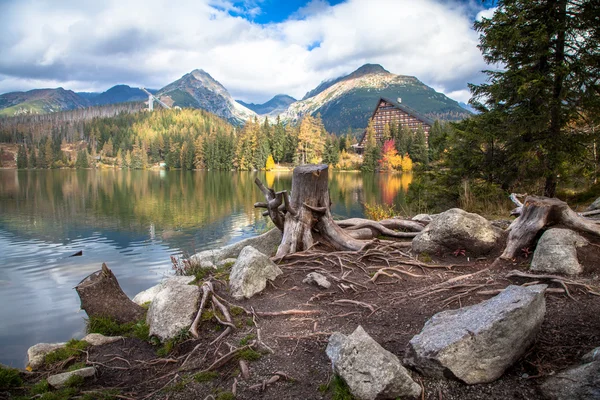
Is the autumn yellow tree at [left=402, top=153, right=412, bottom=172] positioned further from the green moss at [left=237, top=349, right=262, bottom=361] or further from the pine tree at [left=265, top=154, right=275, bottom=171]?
the green moss at [left=237, top=349, right=262, bottom=361]

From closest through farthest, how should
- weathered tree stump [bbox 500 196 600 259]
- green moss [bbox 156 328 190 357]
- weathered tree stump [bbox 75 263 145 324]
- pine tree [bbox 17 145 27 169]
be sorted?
green moss [bbox 156 328 190 357]
weathered tree stump [bbox 500 196 600 259]
weathered tree stump [bbox 75 263 145 324]
pine tree [bbox 17 145 27 169]

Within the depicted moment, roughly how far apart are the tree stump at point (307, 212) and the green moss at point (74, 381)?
495cm

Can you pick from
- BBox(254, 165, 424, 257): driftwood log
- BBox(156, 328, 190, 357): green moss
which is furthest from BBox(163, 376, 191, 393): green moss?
BBox(254, 165, 424, 257): driftwood log

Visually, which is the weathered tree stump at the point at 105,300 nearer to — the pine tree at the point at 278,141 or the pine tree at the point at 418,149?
the pine tree at the point at 418,149

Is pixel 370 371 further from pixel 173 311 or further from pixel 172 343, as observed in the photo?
pixel 173 311

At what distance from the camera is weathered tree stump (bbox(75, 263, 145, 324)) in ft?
23.4

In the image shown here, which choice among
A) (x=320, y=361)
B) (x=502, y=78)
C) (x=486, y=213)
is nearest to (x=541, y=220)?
(x=320, y=361)

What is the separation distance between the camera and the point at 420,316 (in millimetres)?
5121

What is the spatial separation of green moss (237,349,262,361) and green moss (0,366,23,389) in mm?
3144

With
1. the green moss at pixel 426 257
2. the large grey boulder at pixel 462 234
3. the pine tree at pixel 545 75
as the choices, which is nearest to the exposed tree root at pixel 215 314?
the green moss at pixel 426 257

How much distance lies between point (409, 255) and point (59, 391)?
21.5ft

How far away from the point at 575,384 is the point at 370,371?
1.64 meters

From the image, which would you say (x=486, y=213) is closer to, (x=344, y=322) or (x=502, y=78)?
(x=502, y=78)

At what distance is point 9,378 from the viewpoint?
16.5 feet
